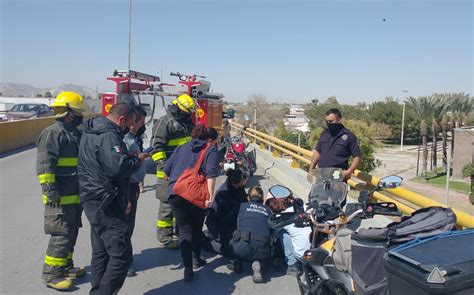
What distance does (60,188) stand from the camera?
180 inches

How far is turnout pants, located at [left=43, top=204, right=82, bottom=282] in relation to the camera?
451 cm

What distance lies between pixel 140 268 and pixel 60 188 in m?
1.36

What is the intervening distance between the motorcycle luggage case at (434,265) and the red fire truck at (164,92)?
28.2ft

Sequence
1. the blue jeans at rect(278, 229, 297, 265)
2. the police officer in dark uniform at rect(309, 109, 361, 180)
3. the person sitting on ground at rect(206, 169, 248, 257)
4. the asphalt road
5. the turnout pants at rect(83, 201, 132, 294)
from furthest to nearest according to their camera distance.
A: the police officer in dark uniform at rect(309, 109, 361, 180) < the person sitting on ground at rect(206, 169, 248, 257) < the blue jeans at rect(278, 229, 297, 265) < the asphalt road < the turnout pants at rect(83, 201, 132, 294)

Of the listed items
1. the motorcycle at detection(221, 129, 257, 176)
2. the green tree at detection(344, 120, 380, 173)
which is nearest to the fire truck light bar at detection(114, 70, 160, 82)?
the motorcycle at detection(221, 129, 257, 176)

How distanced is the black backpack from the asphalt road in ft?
6.19

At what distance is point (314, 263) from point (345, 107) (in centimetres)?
8308

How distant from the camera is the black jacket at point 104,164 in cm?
373

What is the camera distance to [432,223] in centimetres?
285

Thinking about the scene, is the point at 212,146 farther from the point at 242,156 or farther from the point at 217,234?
the point at 242,156

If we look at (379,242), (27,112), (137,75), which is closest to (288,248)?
(379,242)

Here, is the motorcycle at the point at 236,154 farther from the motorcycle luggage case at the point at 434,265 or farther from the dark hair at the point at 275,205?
the motorcycle luggage case at the point at 434,265

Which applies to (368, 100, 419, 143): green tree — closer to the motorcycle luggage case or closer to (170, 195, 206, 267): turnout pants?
(170, 195, 206, 267): turnout pants

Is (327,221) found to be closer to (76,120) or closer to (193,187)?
(193,187)
